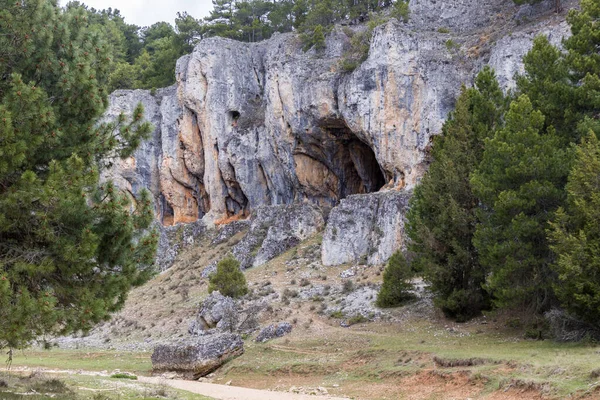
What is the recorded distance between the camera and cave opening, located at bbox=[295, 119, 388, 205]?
47844 mm

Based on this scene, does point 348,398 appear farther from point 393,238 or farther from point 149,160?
point 149,160

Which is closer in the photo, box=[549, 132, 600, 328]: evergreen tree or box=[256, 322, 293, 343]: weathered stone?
box=[549, 132, 600, 328]: evergreen tree

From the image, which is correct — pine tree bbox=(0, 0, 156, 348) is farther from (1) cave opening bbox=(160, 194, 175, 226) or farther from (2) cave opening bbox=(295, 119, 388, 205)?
(1) cave opening bbox=(160, 194, 175, 226)

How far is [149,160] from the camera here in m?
62.4

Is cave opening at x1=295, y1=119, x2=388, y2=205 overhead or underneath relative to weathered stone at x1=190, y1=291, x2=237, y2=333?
overhead

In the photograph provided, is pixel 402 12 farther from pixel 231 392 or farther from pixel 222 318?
pixel 231 392

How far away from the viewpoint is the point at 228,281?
1345 inches

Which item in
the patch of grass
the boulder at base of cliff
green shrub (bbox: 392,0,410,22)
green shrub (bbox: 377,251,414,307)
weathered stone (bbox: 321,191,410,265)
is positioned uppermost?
green shrub (bbox: 392,0,410,22)

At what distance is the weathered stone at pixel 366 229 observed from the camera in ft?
122

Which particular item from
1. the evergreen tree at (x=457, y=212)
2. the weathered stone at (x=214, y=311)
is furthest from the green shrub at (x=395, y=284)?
the weathered stone at (x=214, y=311)

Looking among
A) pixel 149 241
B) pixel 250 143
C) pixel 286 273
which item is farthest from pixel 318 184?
pixel 149 241

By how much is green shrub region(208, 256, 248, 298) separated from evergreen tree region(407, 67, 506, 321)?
11.1 m

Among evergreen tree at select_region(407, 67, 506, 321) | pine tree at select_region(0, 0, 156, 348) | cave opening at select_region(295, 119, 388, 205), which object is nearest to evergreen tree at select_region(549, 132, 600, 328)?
evergreen tree at select_region(407, 67, 506, 321)

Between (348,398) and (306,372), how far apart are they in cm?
444
